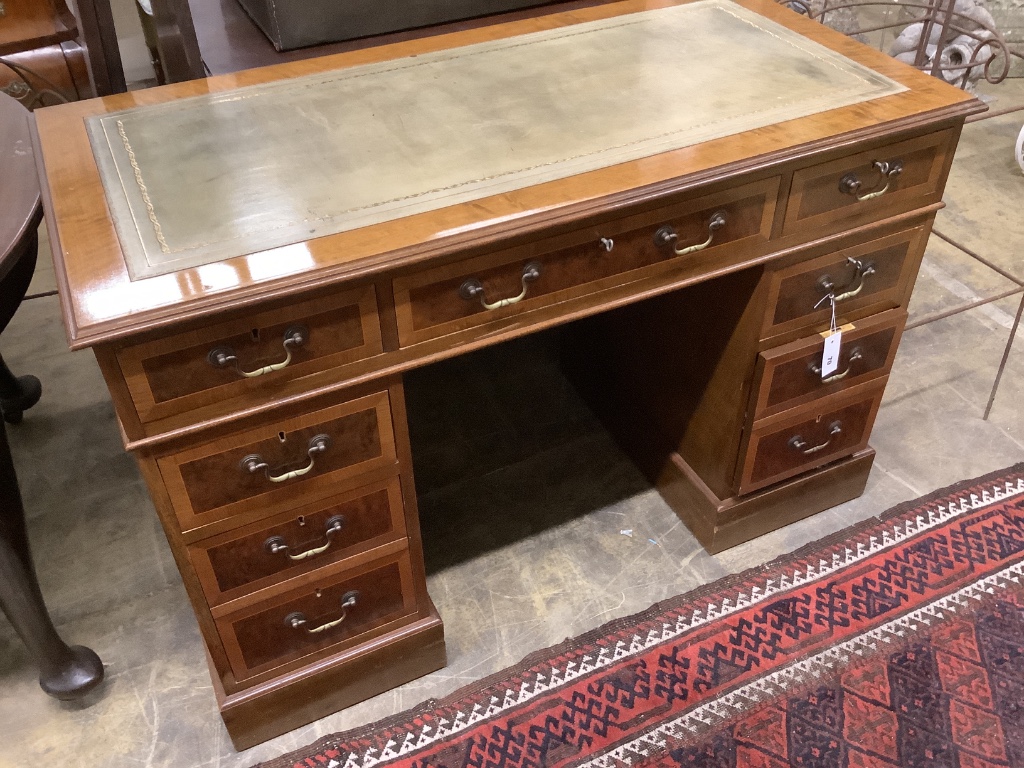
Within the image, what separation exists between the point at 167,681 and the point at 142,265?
95 cm

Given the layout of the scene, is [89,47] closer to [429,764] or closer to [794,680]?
[429,764]

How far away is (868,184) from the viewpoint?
145 cm

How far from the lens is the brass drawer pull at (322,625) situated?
56.6 inches

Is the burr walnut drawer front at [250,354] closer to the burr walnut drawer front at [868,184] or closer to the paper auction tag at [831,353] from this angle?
the burr walnut drawer front at [868,184]

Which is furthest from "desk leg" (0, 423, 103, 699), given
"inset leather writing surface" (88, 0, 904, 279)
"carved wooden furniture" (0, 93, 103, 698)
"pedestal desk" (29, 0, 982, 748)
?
"inset leather writing surface" (88, 0, 904, 279)

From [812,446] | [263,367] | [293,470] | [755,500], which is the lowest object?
[755,500]

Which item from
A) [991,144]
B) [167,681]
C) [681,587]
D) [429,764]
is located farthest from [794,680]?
[991,144]

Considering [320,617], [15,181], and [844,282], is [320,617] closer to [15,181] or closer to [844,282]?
[15,181]

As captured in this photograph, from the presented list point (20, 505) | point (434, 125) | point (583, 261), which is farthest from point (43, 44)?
point (583, 261)

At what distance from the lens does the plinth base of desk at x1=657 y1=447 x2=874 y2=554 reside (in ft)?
6.02

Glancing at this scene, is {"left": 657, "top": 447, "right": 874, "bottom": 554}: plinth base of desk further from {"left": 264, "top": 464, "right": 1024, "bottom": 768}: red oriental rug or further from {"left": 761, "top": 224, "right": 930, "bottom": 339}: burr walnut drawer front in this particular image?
{"left": 761, "top": 224, "right": 930, "bottom": 339}: burr walnut drawer front

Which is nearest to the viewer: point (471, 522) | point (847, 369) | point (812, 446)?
point (847, 369)

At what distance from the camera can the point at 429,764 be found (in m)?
1.51

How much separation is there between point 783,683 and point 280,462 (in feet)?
3.40
